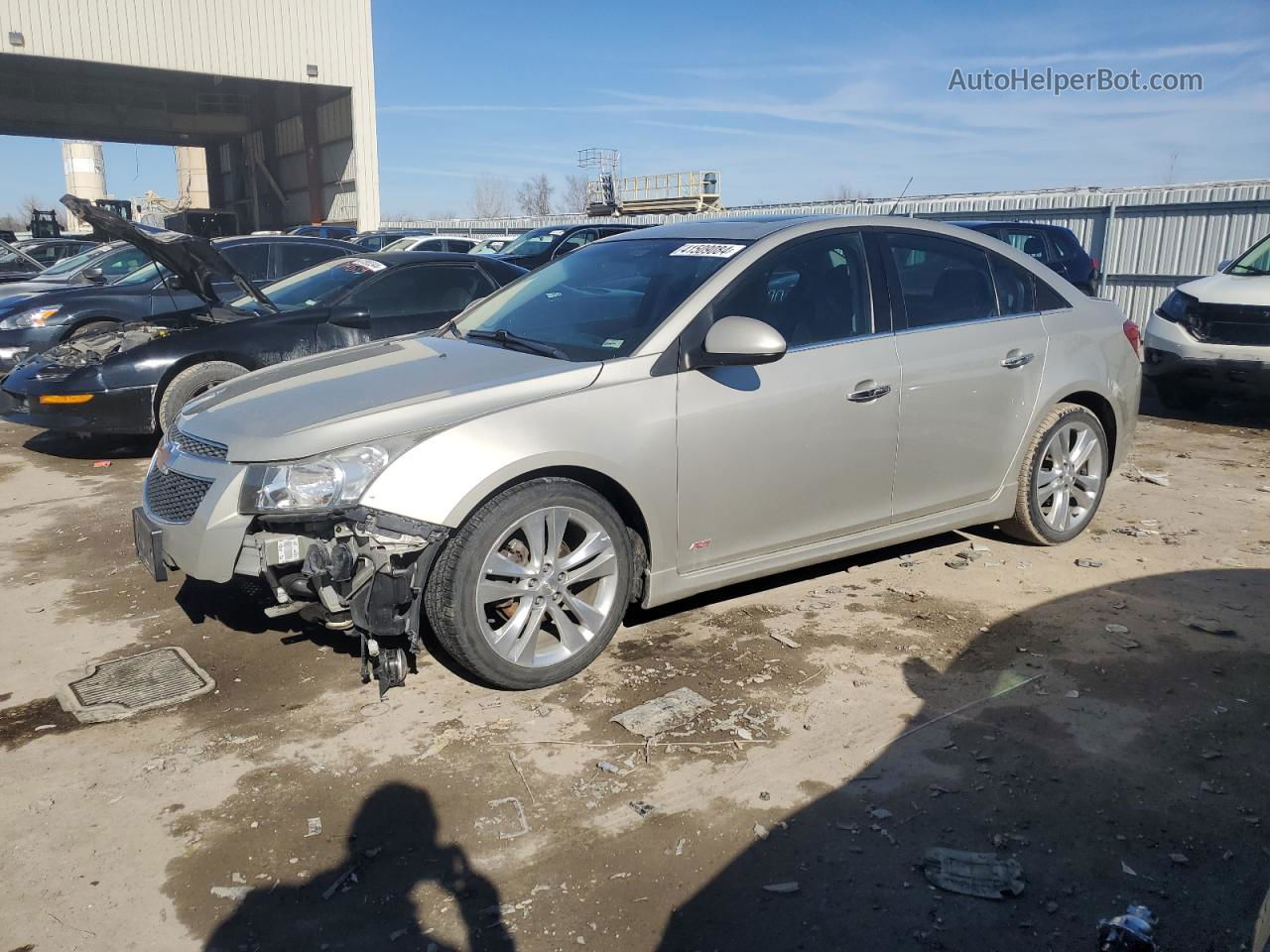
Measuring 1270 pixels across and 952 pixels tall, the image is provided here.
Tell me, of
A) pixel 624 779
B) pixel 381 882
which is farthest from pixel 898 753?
pixel 381 882

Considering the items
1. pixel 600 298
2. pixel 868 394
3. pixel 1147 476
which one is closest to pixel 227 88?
pixel 1147 476

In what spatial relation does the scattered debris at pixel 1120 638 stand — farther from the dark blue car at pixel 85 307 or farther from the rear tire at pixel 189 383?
the dark blue car at pixel 85 307

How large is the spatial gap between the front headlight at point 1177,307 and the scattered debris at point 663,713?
293 inches

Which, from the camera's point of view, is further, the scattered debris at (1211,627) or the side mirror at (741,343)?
the scattered debris at (1211,627)

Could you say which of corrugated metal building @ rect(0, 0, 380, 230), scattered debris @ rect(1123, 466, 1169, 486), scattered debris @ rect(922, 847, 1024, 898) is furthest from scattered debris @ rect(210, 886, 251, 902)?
corrugated metal building @ rect(0, 0, 380, 230)

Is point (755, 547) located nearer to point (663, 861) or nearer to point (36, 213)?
point (663, 861)

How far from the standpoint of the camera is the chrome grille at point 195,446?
12.3ft

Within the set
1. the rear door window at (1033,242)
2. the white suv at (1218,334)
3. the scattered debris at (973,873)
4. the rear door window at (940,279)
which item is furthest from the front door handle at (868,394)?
the rear door window at (1033,242)

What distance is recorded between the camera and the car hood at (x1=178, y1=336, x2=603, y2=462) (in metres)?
3.57

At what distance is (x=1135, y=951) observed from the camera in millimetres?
2428

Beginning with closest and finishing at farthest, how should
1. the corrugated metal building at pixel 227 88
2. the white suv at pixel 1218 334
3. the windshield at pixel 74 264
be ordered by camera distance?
the white suv at pixel 1218 334 → the windshield at pixel 74 264 → the corrugated metal building at pixel 227 88

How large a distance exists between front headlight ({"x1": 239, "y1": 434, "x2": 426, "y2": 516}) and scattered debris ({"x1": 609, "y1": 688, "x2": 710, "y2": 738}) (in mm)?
1230

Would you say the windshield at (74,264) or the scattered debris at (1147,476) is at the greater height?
the windshield at (74,264)

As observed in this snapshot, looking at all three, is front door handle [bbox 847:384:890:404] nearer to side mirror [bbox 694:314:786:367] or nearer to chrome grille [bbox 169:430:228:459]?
side mirror [bbox 694:314:786:367]
